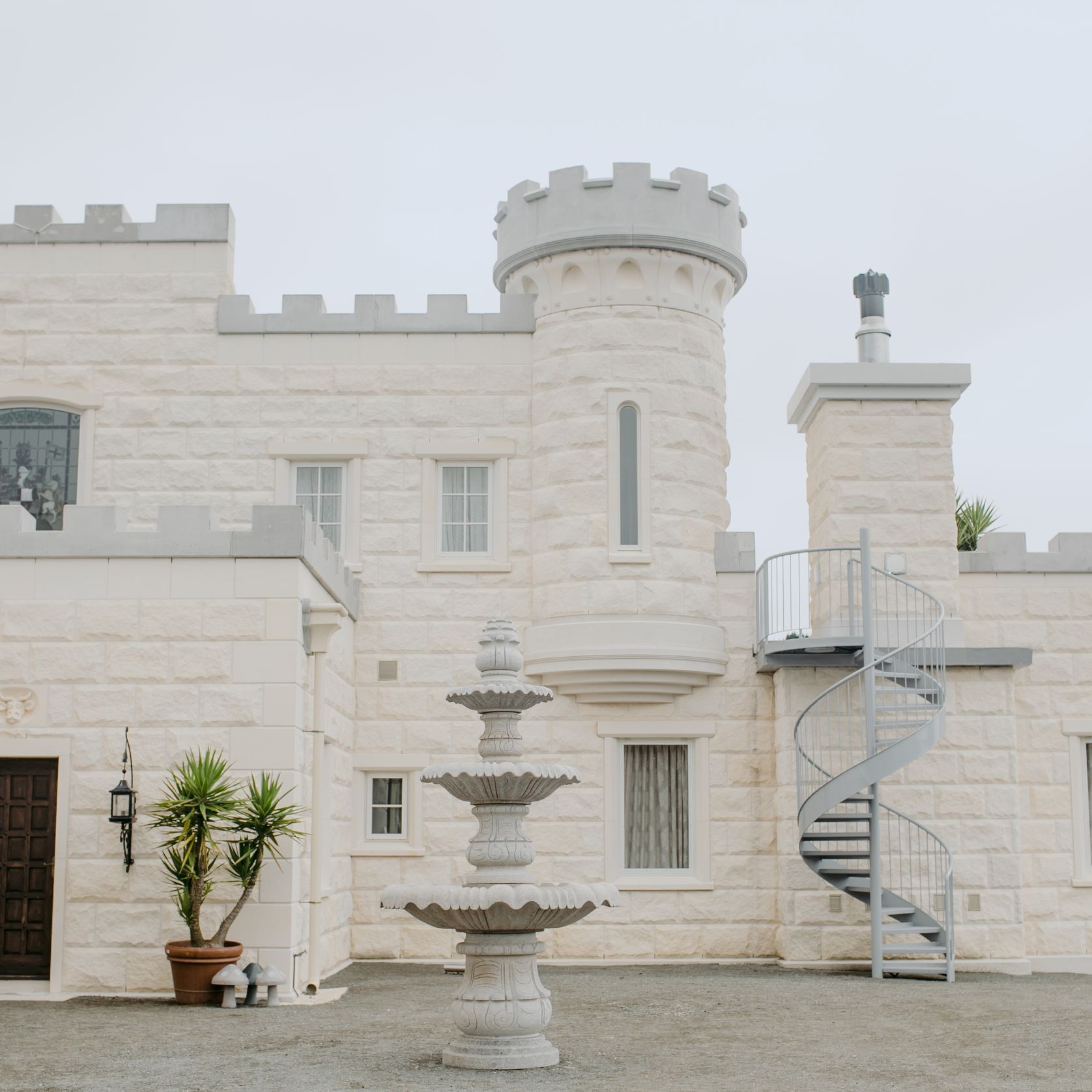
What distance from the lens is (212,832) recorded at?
441 inches

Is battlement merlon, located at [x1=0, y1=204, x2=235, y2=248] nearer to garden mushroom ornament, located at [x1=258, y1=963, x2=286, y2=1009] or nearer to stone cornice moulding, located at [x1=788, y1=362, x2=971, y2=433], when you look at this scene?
stone cornice moulding, located at [x1=788, y1=362, x2=971, y2=433]

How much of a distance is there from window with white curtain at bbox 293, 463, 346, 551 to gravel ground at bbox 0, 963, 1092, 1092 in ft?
14.9

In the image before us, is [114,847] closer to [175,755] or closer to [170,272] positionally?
[175,755]

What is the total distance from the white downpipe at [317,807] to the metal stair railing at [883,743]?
4234 millimetres

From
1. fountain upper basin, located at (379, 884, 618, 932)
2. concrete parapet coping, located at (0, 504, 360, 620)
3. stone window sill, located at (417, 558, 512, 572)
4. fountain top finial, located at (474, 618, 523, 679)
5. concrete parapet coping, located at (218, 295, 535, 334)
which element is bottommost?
fountain upper basin, located at (379, 884, 618, 932)

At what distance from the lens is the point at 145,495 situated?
15.0 m

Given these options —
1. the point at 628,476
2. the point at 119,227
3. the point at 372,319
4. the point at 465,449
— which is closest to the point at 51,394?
the point at 119,227

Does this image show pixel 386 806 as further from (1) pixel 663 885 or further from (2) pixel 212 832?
(2) pixel 212 832

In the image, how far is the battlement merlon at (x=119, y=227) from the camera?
15242 millimetres

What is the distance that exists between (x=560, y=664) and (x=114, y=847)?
4.69m

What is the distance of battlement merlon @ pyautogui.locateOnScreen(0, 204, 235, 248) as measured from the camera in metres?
15.2

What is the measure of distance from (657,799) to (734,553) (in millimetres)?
2496

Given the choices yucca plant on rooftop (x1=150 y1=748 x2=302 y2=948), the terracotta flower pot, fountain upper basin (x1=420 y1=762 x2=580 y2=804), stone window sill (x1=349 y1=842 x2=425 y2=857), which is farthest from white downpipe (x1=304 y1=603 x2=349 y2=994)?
fountain upper basin (x1=420 y1=762 x2=580 y2=804)

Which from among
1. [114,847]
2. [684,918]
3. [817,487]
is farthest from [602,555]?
[114,847]
